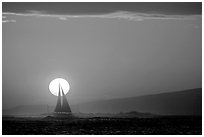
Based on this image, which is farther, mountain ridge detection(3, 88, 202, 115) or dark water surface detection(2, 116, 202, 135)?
dark water surface detection(2, 116, 202, 135)

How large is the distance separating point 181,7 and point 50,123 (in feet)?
27.3

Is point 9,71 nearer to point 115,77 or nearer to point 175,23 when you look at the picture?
point 115,77

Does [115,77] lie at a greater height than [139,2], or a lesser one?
lesser

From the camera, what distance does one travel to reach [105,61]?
14.7 meters

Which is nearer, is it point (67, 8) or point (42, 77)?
point (67, 8)

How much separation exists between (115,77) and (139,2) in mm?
2249

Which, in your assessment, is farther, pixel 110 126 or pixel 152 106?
pixel 152 106

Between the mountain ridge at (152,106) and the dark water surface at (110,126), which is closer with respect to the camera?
the mountain ridge at (152,106)

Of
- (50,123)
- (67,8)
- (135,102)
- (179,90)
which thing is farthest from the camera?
(50,123)

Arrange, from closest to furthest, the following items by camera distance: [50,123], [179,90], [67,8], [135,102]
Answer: [67,8] < [179,90] < [135,102] < [50,123]

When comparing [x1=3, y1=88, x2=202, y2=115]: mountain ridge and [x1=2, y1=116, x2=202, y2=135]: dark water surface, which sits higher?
[x1=3, y1=88, x2=202, y2=115]: mountain ridge

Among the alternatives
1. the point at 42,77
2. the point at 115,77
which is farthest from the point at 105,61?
the point at 42,77

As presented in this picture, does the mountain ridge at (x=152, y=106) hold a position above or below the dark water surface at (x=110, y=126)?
above

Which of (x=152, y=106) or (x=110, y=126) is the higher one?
(x=152, y=106)
